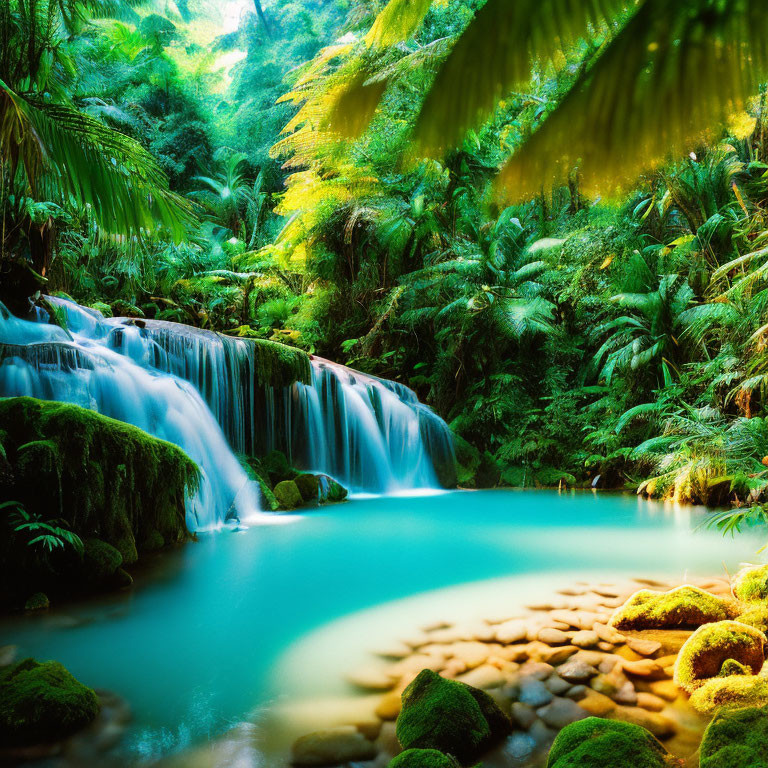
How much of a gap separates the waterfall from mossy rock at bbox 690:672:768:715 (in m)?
5.43

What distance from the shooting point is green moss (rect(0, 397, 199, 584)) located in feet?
13.4

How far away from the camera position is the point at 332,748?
2141mm

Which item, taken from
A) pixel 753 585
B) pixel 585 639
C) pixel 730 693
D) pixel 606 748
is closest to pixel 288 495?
pixel 585 639

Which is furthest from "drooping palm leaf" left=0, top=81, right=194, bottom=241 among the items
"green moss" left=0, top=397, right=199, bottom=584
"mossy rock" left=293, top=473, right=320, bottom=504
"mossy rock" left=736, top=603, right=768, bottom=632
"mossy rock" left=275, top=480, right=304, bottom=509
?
"mossy rock" left=293, top=473, right=320, bottom=504

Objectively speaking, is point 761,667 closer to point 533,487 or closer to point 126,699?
point 126,699

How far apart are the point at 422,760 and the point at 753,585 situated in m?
2.69

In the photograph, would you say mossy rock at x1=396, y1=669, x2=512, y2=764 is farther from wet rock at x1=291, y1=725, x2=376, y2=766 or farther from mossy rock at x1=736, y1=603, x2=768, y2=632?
mossy rock at x1=736, y1=603, x2=768, y2=632

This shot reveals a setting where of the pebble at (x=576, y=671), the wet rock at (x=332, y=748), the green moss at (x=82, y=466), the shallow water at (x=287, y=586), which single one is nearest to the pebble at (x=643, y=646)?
the pebble at (x=576, y=671)

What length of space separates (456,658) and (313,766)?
107 centimetres

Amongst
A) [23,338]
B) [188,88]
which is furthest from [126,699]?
[188,88]

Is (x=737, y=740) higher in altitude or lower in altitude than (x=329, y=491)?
lower

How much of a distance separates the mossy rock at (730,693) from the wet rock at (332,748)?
1.38m

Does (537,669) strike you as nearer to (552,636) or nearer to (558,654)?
(558,654)

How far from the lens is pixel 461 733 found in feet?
6.95
